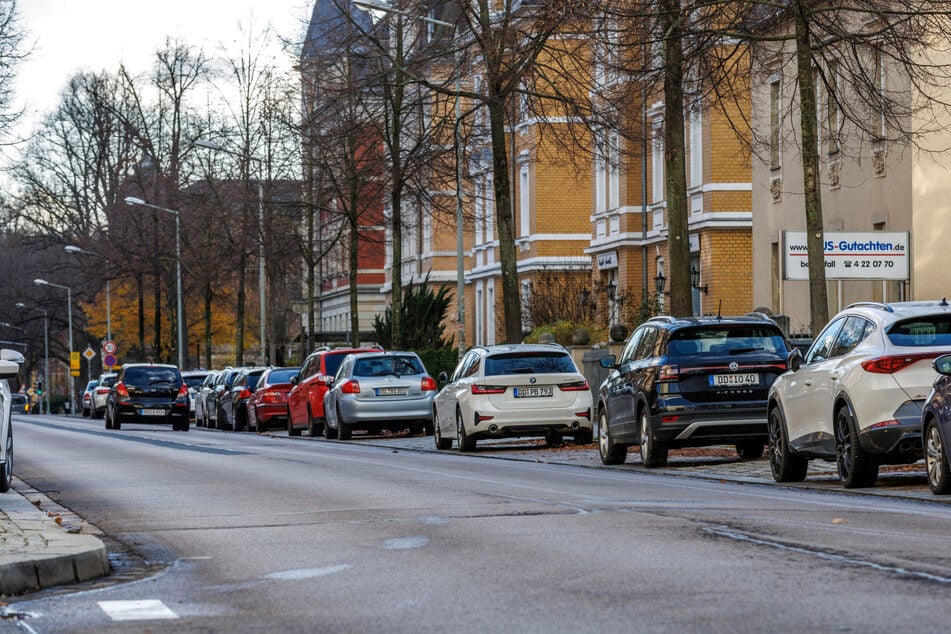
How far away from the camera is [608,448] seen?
73.5 feet

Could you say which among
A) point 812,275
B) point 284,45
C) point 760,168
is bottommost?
point 812,275

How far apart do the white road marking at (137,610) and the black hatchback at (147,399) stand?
38.1 meters

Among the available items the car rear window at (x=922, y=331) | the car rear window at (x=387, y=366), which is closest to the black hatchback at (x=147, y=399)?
the car rear window at (x=387, y=366)

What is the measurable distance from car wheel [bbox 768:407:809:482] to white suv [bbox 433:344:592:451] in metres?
8.38

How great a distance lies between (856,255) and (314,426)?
55.3ft

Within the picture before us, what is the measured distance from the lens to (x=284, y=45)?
41438 mm

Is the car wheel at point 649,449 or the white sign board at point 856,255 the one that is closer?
the car wheel at point 649,449

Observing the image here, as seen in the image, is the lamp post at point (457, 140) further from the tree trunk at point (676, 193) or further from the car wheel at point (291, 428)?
the tree trunk at point (676, 193)

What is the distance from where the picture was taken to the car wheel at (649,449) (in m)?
20.6

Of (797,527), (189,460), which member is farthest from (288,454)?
(797,527)

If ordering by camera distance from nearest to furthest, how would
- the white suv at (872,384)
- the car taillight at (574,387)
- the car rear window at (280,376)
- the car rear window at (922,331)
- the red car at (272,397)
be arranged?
1. the white suv at (872,384)
2. the car rear window at (922,331)
3. the car taillight at (574,387)
4. the red car at (272,397)
5. the car rear window at (280,376)

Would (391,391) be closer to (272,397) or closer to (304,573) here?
(272,397)

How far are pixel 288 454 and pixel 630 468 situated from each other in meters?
6.53

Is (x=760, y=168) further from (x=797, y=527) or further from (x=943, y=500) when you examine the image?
(x=797, y=527)
